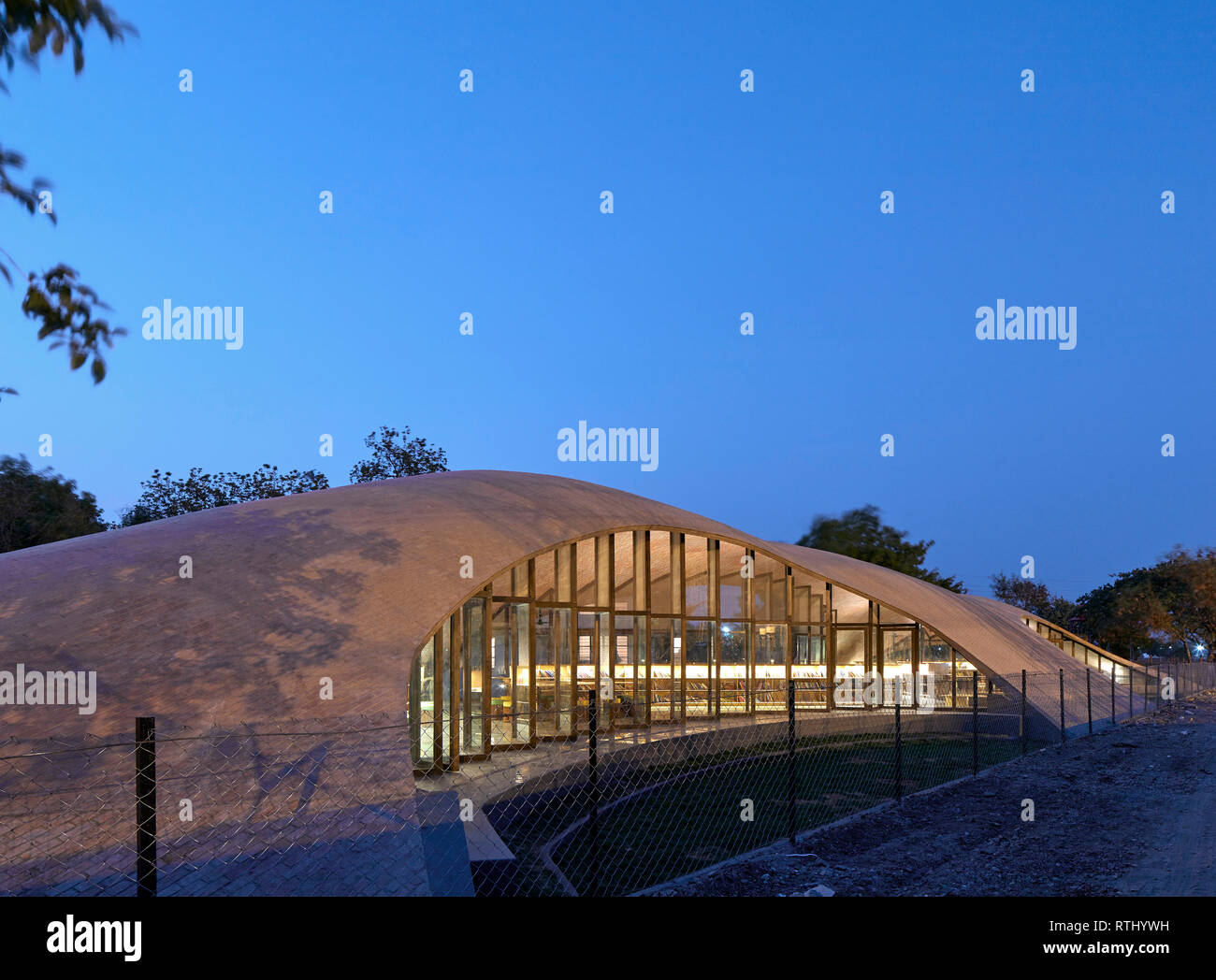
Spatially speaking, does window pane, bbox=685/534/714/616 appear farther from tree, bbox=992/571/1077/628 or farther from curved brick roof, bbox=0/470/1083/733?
tree, bbox=992/571/1077/628

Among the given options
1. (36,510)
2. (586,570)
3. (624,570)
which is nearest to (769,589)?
(624,570)

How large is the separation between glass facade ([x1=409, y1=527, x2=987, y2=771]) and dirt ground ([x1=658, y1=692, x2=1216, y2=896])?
10.9 ft

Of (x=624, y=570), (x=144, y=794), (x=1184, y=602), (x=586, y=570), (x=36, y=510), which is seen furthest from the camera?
(x=1184, y=602)

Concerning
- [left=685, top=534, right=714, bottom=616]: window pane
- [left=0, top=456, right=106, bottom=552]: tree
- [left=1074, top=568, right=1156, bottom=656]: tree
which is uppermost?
[left=0, top=456, right=106, bottom=552]: tree

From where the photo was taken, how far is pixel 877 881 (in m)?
7.71

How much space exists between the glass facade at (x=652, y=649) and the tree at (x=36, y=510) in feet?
69.9

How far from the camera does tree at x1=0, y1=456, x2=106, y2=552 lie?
110ft

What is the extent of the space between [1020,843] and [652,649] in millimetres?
10965

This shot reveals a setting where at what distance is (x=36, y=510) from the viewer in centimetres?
3547

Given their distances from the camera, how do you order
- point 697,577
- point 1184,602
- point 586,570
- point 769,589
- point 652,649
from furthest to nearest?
point 1184,602 → point 769,589 → point 697,577 → point 652,649 → point 586,570

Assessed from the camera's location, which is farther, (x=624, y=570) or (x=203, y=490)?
(x=203, y=490)

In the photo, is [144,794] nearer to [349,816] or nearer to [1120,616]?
[349,816]

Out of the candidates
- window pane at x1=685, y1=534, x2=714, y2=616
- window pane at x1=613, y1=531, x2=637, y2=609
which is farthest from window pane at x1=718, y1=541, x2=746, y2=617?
window pane at x1=613, y1=531, x2=637, y2=609
